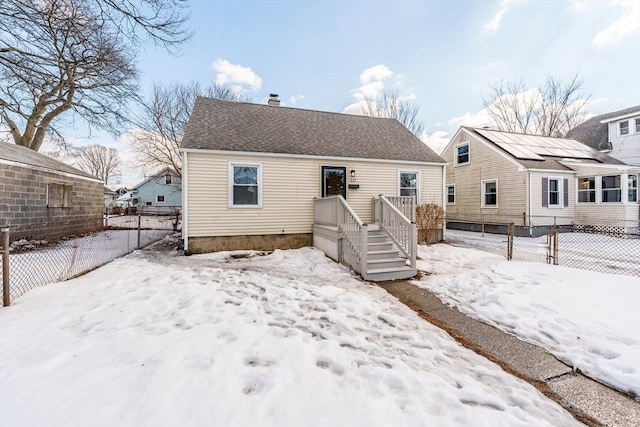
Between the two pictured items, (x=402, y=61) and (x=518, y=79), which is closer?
(x=402, y=61)

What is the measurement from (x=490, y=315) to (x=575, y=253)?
24.3 ft

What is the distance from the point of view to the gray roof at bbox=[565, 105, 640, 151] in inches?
713

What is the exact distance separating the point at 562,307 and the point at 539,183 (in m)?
11.5

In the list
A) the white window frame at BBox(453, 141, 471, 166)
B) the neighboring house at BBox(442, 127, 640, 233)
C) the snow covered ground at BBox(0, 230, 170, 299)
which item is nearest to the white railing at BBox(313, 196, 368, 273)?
the snow covered ground at BBox(0, 230, 170, 299)

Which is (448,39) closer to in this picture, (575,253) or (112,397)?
(575,253)

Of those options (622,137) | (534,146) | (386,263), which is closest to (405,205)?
(386,263)

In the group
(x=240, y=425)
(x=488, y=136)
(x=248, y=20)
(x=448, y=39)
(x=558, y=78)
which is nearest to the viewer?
(x=240, y=425)

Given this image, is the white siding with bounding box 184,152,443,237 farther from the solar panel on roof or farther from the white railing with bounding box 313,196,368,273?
the solar panel on roof

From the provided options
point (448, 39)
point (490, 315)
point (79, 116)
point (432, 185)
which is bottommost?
point (490, 315)

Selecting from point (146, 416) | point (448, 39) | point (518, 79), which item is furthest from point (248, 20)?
point (518, 79)

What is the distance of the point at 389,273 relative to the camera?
6.21 meters

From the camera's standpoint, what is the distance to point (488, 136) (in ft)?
50.7

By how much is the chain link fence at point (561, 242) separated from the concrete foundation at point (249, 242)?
6141 mm

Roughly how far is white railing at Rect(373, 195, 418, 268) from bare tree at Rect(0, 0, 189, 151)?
21.7 feet
